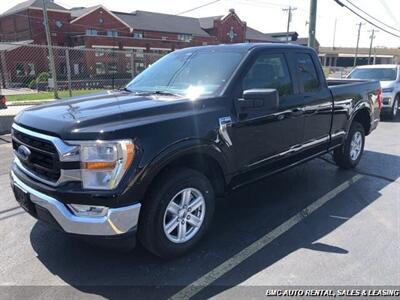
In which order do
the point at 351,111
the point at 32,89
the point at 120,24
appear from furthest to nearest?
1. the point at 120,24
2. the point at 32,89
3. the point at 351,111

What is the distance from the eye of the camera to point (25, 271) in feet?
11.2

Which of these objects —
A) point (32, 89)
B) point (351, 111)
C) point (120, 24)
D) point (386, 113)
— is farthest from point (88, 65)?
point (351, 111)

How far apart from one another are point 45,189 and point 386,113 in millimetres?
11996

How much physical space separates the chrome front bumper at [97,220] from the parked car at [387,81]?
37.4 feet

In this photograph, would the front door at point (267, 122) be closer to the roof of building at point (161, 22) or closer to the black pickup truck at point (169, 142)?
the black pickup truck at point (169, 142)

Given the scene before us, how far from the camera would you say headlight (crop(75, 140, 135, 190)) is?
3.02 metres

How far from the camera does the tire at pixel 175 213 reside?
3.32m

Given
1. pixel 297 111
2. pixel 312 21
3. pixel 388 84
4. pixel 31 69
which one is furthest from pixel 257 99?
pixel 31 69

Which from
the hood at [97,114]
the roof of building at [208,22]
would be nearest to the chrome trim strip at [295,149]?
the hood at [97,114]

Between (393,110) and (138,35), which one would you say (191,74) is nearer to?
(393,110)

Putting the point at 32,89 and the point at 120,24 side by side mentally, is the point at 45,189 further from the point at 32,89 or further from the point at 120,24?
the point at 120,24

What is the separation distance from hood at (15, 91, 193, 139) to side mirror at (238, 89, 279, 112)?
0.55m

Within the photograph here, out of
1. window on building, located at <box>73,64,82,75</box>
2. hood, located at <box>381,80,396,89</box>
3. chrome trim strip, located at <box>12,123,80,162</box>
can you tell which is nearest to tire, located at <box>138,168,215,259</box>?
chrome trim strip, located at <box>12,123,80,162</box>

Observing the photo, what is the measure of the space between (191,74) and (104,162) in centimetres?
177
